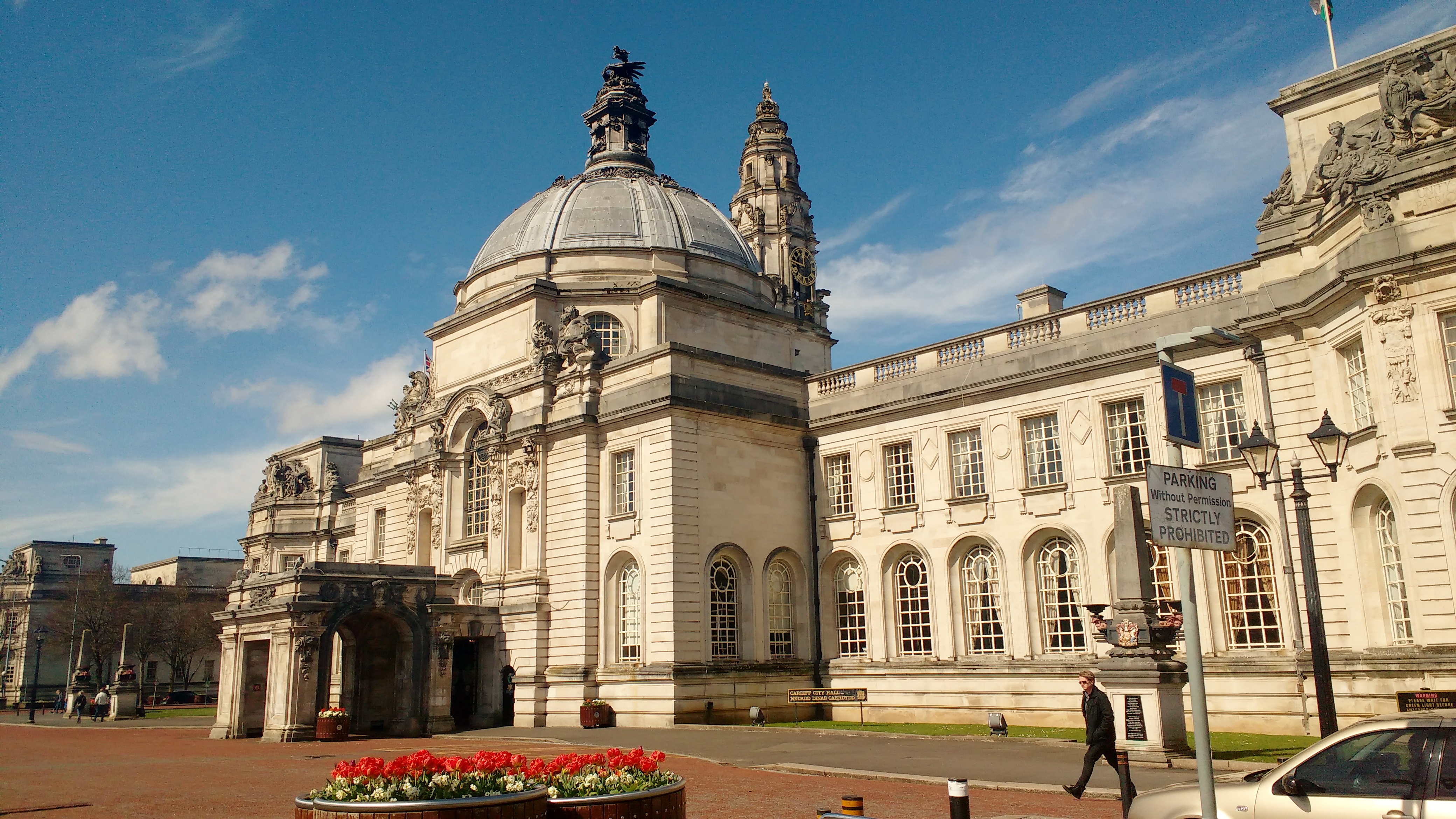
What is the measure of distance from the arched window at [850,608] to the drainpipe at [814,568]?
0.64 metres

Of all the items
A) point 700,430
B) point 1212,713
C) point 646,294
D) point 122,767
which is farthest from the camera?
point 646,294

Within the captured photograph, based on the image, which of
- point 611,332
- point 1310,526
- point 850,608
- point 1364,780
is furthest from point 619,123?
point 1364,780

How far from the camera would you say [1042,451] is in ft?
109

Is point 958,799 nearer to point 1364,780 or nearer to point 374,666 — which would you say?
point 1364,780

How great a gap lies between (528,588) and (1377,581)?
84.2ft

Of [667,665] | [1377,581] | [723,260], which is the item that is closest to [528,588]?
[667,665]

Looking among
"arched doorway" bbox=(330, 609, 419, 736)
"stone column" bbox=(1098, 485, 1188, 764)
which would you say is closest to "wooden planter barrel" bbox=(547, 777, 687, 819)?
"stone column" bbox=(1098, 485, 1188, 764)

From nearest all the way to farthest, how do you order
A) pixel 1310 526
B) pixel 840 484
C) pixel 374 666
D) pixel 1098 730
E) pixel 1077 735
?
pixel 1098 730 → pixel 1310 526 → pixel 1077 735 → pixel 840 484 → pixel 374 666

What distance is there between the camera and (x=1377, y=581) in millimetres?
25031

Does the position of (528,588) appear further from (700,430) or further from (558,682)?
(700,430)

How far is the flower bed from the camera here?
11.7 meters

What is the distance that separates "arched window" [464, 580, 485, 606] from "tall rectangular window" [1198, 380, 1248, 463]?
24632 mm

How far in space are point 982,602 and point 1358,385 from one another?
12577 millimetres

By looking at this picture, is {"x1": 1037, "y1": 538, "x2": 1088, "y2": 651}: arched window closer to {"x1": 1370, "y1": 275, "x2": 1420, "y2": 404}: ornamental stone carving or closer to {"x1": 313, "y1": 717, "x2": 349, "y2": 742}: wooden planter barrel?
{"x1": 1370, "y1": 275, "x2": 1420, "y2": 404}: ornamental stone carving
